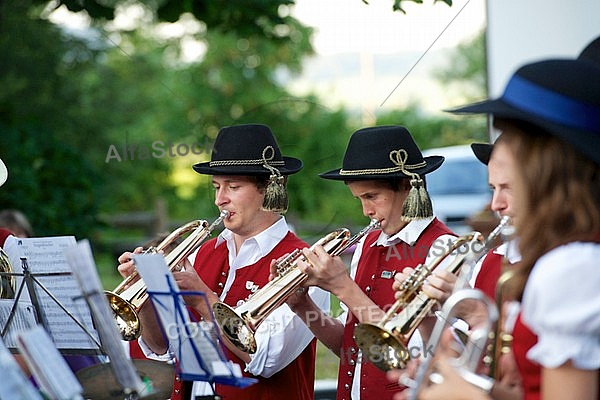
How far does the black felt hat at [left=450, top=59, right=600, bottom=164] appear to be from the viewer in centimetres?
186

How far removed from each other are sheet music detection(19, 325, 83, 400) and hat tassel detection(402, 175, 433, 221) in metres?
1.44

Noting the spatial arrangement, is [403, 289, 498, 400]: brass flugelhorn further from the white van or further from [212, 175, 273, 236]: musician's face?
the white van

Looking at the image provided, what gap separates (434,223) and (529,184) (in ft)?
4.91

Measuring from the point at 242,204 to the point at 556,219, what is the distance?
6.49 feet

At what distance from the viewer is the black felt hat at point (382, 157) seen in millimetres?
3361

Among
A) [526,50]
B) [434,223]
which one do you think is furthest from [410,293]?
[526,50]

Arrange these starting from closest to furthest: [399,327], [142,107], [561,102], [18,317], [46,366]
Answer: [561,102], [46,366], [399,327], [18,317], [142,107]

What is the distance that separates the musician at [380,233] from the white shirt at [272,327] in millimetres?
95

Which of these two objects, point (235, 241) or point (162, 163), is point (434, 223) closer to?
point (235, 241)

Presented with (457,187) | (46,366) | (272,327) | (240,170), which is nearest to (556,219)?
(46,366)

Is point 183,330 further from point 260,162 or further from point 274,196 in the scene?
point 260,162

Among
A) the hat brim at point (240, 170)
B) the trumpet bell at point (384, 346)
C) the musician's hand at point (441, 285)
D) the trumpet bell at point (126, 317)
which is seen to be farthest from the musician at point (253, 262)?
the musician's hand at point (441, 285)

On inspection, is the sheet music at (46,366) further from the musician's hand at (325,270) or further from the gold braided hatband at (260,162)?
the gold braided hatband at (260,162)

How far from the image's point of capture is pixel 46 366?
2.16m
